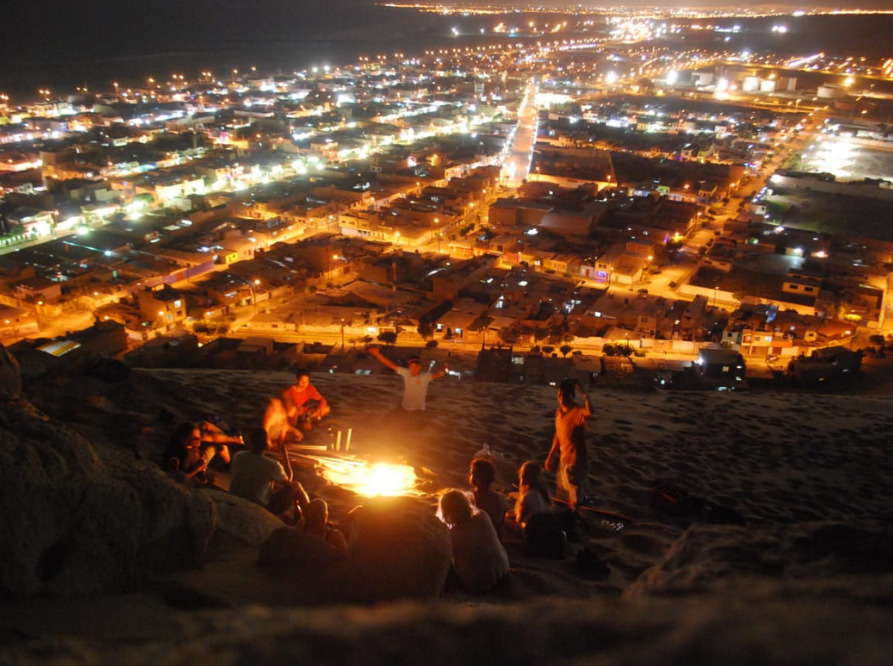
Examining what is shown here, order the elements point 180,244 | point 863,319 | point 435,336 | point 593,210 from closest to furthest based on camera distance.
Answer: point 435,336 → point 863,319 → point 180,244 → point 593,210

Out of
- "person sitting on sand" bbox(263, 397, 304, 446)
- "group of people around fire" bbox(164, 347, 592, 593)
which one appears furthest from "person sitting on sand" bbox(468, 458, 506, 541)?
"person sitting on sand" bbox(263, 397, 304, 446)

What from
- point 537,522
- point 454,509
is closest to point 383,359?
point 537,522

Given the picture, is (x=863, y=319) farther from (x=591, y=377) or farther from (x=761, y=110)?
(x=761, y=110)

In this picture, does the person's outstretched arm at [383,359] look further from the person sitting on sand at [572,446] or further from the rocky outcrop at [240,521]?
the rocky outcrop at [240,521]

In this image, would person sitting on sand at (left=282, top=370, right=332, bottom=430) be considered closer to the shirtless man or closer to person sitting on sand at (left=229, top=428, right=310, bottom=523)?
the shirtless man

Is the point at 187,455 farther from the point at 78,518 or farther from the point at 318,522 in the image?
the point at 78,518

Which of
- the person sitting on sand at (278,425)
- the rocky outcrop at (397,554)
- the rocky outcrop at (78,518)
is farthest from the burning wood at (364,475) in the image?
the rocky outcrop at (397,554)

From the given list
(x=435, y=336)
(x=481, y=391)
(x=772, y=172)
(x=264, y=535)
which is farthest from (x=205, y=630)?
(x=772, y=172)
